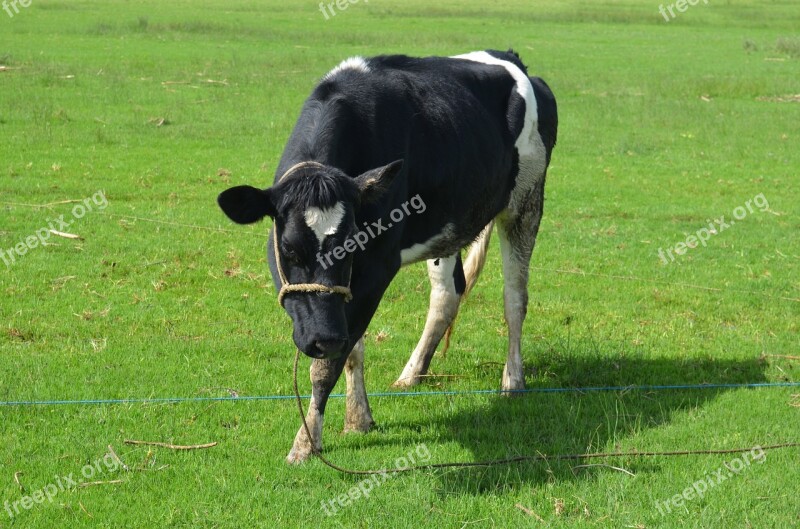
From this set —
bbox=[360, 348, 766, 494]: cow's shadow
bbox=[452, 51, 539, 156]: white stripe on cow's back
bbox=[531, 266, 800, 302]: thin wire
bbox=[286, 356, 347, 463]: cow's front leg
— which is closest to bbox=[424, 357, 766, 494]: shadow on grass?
bbox=[360, 348, 766, 494]: cow's shadow

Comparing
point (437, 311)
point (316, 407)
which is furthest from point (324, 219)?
point (437, 311)

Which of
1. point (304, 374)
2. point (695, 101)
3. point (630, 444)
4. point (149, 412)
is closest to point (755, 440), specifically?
point (630, 444)

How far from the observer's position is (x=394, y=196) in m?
6.64

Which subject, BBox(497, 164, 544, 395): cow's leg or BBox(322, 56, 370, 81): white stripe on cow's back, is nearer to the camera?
BBox(322, 56, 370, 81): white stripe on cow's back

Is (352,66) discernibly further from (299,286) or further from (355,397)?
(355,397)

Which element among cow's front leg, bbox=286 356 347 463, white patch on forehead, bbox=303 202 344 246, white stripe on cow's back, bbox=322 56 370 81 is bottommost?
cow's front leg, bbox=286 356 347 463

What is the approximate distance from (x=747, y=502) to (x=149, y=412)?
13.4 ft

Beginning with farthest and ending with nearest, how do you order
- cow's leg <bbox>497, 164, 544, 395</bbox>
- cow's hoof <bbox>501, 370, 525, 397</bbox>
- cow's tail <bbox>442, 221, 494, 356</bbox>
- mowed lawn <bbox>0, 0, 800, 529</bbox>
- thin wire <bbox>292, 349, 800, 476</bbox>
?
cow's tail <bbox>442, 221, 494, 356</bbox> < cow's leg <bbox>497, 164, 544, 395</bbox> < cow's hoof <bbox>501, 370, 525, 397</bbox> < thin wire <bbox>292, 349, 800, 476</bbox> < mowed lawn <bbox>0, 0, 800, 529</bbox>

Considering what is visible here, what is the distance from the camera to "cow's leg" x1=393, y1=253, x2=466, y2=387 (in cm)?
842

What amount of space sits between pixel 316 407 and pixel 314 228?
1.50 meters

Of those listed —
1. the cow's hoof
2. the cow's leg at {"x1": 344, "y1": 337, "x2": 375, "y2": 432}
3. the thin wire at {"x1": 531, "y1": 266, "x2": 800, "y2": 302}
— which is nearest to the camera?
the cow's leg at {"x1": 344, "y1": 337, "x2": 375, "y2": 432}

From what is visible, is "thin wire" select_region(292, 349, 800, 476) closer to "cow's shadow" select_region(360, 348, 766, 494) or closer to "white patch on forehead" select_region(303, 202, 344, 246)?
"cow's shadow" select_region(360, 348, 766, 494)

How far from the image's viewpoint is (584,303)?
10.8m

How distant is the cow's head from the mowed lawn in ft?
3.62
